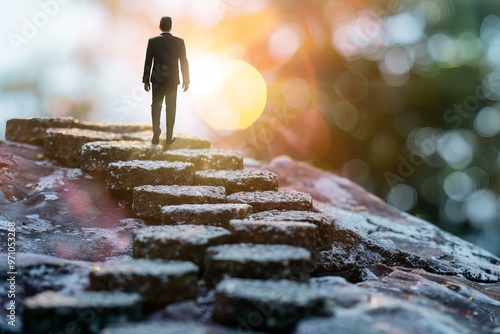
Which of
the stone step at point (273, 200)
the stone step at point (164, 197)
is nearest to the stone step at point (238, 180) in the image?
the stone step at point (273, 200)

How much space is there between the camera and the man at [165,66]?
500cm

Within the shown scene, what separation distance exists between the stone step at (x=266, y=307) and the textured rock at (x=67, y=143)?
10.9 feet

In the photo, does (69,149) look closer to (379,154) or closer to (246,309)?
(246,309)

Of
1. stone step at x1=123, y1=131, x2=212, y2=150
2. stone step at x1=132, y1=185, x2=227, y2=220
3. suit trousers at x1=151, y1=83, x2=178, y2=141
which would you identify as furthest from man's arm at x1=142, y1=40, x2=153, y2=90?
stone step at x1=132, y1=185, x2=227, y2=220

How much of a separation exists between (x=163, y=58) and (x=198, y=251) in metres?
2.58

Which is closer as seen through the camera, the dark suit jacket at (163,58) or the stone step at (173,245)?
the stone step at (173,245)

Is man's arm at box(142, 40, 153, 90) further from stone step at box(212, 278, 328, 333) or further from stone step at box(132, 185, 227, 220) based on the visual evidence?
stone step at box(212, 278, 328, 333)

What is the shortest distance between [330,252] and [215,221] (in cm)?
102

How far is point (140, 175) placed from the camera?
15.0 ft

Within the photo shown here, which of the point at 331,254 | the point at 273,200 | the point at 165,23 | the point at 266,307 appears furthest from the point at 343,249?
the point at 165,23

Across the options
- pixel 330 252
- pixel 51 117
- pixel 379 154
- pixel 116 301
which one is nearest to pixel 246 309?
pixel 116 301

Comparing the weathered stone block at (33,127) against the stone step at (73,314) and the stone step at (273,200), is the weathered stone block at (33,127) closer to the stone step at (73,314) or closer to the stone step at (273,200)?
the stone step at (273,200)

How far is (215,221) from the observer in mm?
3621

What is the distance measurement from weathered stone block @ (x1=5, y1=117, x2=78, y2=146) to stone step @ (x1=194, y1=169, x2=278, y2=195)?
244cm
